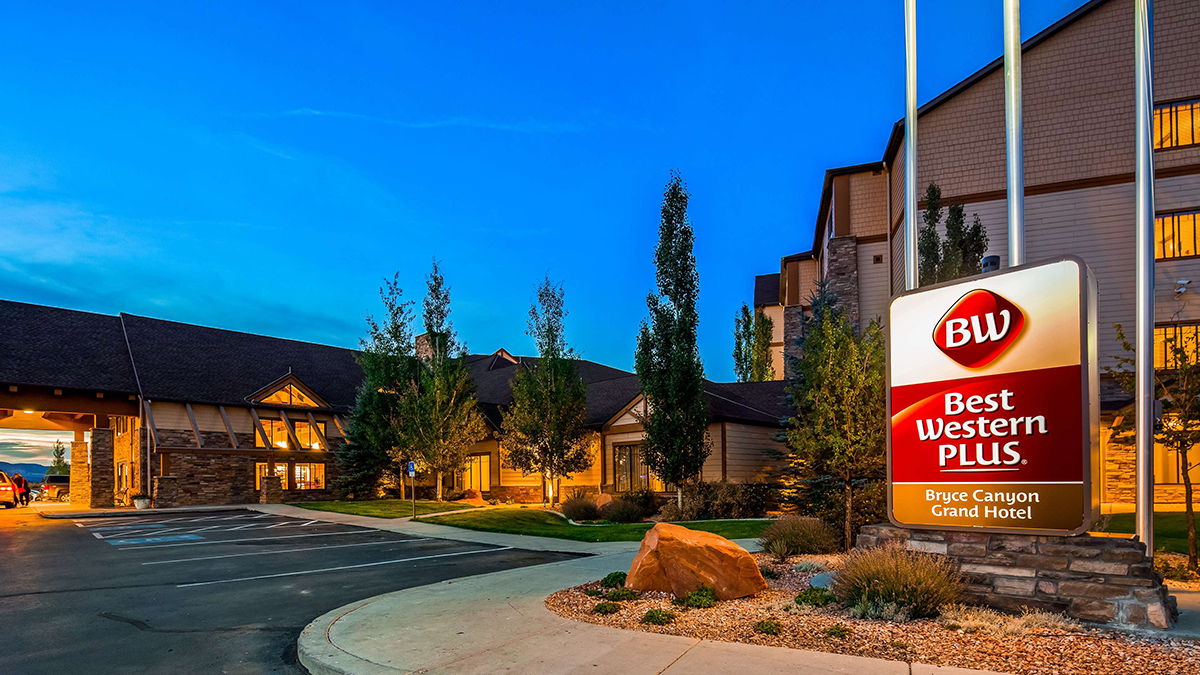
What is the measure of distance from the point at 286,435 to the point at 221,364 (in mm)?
5612

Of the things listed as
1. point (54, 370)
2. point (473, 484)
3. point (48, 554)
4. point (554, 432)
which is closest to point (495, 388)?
point (473, 484)

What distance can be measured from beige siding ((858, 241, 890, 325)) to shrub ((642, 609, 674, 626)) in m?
23.5

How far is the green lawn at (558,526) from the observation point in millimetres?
18625

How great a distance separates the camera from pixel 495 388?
44562 millimetres

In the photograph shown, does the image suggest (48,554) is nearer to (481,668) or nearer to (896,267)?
(481,668)

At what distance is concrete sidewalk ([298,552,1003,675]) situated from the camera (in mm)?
6113

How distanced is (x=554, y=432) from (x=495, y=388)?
1552 centimetres

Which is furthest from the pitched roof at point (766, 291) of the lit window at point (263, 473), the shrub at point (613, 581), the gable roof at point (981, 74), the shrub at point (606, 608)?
the shrub at point (606, 608)

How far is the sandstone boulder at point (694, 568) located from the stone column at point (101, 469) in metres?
33.1

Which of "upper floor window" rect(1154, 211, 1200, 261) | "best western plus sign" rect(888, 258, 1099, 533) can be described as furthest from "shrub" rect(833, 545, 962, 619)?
"upper floor window" rect(1154, 211, 1200, 261)

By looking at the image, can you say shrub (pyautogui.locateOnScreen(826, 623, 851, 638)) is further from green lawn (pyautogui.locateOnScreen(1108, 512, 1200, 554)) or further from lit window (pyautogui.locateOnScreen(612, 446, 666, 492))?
lit window (pyautogui.locateOnScreen(612, 446, 666, 492))

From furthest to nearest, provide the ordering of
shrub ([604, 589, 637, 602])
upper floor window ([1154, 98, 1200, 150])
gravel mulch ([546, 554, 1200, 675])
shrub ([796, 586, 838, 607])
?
1. upper floor window ([1154, 98, 1200, 150])
2. shrub ([604, 589, 637, 602])
3. shrub ([796, 586, 838, 607])
4. gravel mulch ([546, 554, 1200, 675])

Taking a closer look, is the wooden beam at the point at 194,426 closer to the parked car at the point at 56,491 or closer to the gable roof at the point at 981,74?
the parked car at the point at 56,491

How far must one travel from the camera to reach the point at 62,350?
1314 inches
